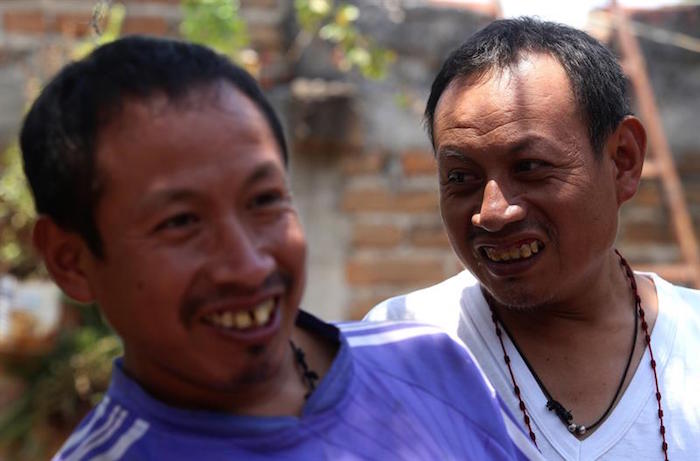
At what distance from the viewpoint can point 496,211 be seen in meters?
2.03

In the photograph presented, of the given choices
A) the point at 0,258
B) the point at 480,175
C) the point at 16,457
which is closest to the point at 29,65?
the point at 0,258

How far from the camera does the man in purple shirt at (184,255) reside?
1.39 metres

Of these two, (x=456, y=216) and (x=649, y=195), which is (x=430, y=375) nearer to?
(x=456, y=216)

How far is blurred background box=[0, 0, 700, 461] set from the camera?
4.63 m

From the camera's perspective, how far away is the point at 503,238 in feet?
6.73

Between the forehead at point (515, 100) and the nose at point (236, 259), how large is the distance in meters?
0.80

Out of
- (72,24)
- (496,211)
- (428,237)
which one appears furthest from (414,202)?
(496,211)

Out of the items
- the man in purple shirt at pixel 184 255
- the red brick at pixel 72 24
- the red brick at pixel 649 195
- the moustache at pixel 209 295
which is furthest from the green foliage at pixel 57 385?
the moustache at pixel 209 295

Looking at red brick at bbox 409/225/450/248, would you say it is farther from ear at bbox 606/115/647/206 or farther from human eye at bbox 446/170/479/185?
human eye at bbox 446/170/479/185

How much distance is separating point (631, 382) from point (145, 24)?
3450mm

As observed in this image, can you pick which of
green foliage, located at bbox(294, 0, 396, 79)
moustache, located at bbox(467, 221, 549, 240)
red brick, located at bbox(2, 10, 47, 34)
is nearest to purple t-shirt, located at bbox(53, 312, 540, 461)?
moustache, located at bbox(467, 221, 549, 240)

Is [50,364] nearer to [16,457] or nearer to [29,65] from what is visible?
[16,457]

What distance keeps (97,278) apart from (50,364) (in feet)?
10.8

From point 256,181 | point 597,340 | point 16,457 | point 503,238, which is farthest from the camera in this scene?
point 16,457
